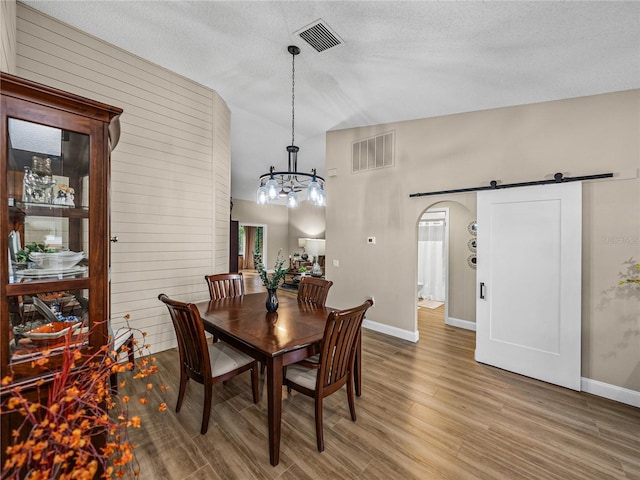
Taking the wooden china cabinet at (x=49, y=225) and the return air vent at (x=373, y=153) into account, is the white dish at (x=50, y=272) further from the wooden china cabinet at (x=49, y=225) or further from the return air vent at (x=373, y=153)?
the return air vent at (x=373, y=153)

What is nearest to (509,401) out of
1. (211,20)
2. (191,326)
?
(191,326)

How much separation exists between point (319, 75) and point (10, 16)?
8.16 feet

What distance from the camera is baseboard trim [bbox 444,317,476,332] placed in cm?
441

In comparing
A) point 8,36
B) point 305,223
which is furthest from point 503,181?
point 305,223

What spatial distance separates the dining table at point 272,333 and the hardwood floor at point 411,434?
27cm

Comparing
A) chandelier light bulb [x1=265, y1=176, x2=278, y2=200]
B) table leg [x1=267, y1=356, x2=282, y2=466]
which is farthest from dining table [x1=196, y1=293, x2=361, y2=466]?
chandelier light bulb [x1=265, y1=176, x2=278, y2=200]

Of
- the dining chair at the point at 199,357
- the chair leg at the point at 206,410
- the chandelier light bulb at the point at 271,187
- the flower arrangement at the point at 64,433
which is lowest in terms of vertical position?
the chair leg at the point at 206,410

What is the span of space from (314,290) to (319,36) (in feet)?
7.89

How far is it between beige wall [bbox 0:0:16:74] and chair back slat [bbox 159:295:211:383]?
182 cm

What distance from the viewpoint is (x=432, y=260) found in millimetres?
6410

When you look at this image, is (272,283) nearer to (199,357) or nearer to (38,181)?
(199,357)

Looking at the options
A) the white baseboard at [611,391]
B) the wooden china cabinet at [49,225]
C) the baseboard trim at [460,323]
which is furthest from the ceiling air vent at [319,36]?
the baseboard trim at [460,323]

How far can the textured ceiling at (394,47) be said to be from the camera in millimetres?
2076

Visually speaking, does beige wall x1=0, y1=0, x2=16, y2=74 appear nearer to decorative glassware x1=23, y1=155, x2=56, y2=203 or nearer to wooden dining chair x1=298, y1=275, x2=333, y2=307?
decorative glassware x1=23, y1=155, x2=56, y2=203
